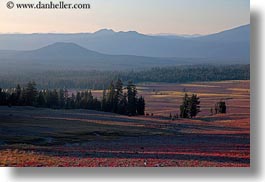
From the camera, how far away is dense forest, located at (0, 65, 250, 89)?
12.0m

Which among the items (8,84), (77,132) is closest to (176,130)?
(77,132)

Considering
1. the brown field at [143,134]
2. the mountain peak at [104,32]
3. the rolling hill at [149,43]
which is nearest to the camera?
the brown field at [143,134]

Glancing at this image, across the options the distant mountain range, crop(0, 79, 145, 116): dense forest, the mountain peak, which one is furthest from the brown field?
the mountain peak

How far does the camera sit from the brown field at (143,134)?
11.7m

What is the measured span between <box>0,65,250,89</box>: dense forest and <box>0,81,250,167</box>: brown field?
0.13 m

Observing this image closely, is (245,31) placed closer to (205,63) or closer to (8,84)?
(205,63)

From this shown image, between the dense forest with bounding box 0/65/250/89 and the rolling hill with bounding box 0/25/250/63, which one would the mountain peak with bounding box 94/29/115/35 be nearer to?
the rolling hill with bounding box 0/25/250/63

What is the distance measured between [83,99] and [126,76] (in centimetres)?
89

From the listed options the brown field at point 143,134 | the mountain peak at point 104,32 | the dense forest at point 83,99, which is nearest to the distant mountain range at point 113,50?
the mountain peak at point 104,32

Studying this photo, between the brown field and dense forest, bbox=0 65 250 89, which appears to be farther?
dense forest, bbox=0 65 250 89

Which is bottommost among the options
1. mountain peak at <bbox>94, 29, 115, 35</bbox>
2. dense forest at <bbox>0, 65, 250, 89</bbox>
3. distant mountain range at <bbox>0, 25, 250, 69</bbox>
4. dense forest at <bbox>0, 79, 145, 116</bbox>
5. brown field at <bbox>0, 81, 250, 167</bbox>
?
brown field at <bbox>0, 81, 250, 167</bbox>

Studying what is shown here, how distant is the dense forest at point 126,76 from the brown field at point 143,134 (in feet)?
0.43

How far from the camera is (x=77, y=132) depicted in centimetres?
1216

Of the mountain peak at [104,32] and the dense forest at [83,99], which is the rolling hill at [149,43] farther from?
the dense forest at [83,99]
